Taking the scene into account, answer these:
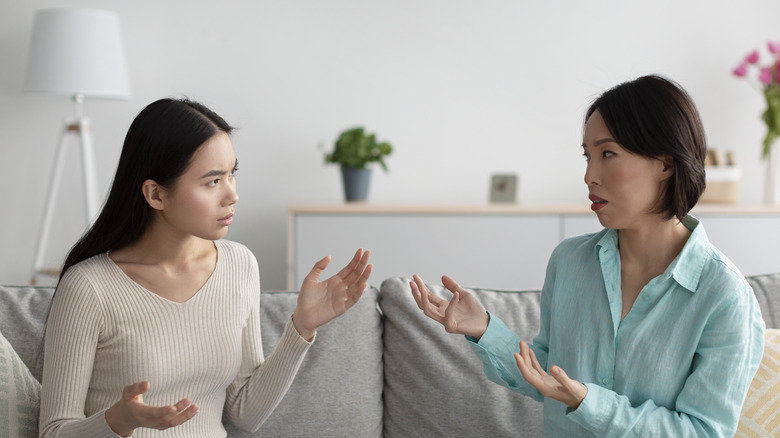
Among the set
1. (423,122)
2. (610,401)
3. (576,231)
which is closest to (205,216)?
(610,401)

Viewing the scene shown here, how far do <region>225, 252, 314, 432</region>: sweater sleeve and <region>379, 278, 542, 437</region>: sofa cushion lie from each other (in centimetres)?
33

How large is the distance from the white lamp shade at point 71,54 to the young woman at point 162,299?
197cm

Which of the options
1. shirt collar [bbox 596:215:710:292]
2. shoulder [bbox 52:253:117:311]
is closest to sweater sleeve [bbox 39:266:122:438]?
shoulder [bbox 52:253:117:311]

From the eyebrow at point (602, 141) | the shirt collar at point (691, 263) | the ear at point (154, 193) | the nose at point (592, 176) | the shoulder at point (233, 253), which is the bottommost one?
the shoulder at point (233, 253)

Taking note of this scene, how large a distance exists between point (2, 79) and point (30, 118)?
8.2 inches

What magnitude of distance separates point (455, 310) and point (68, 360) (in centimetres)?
70

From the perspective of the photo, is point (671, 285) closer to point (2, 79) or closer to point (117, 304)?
point (117, 304)

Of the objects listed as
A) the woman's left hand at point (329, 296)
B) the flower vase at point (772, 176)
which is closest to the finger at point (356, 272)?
the woman's left hand at point (329, 296)

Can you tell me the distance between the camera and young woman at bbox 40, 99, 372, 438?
133 centimetres

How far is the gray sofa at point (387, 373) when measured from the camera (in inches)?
65.6

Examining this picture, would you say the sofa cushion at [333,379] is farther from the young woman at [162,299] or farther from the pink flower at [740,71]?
the pink flower at [740,71]

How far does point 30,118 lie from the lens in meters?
3.56

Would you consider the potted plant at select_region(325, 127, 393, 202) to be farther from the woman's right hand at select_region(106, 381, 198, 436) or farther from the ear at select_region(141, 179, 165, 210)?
the woman's right hand at select_region(106, 381, 198, 436)

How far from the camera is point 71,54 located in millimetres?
3174
